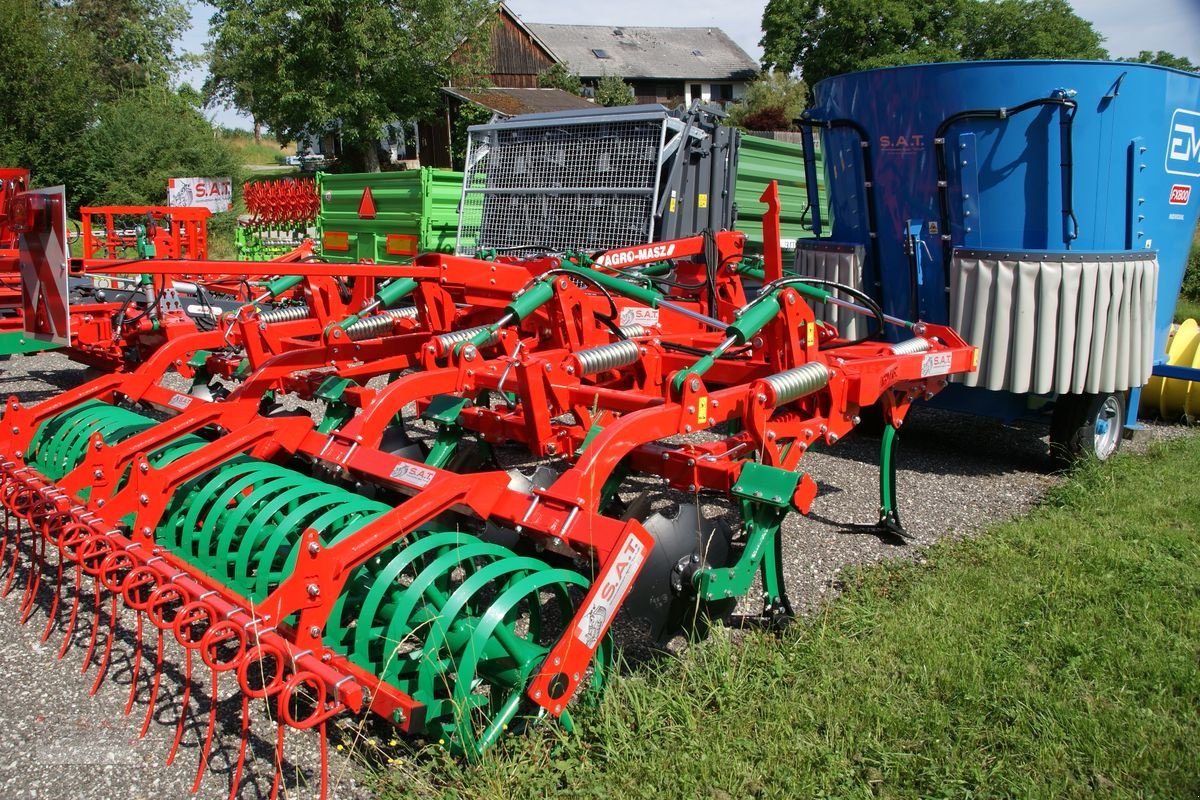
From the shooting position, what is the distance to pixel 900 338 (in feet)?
21.5

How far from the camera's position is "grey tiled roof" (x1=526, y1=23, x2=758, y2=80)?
50.2 metres

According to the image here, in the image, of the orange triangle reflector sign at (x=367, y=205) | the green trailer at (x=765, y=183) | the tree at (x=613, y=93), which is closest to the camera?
the green trailer at (x=765, y=183)

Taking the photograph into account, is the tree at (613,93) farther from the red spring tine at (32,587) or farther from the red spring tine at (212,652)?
the red spring tine at (212,652)

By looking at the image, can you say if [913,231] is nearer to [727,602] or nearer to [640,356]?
[640,356]

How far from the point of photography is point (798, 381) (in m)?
3.84

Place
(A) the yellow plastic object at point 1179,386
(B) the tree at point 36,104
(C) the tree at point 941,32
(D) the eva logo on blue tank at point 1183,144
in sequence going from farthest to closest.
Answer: (C) the tree at point 941,32
(B) the tree at point 36,104
(A) the yellow plastic object at point 1179,386
(D) the eva logo on blue tank at point 1183,144

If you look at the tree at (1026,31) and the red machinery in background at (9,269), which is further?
the tree at (1026,31)

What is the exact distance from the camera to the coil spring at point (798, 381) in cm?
373

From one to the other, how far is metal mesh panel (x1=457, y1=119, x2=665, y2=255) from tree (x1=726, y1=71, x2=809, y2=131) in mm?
30170

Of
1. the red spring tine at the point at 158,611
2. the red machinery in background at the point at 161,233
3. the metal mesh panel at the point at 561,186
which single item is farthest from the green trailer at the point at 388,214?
the red spring tine at the point at 158,611

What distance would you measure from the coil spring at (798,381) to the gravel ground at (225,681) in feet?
3.14

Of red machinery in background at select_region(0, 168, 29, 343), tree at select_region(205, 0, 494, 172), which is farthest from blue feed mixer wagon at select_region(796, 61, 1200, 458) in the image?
tree at select_region(205, 0, 494, 172)

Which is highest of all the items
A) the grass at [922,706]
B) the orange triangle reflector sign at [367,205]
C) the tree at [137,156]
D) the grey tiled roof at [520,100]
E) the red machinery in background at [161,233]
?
the grey tiled roof at [520,100]

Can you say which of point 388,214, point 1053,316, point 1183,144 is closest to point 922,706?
point 1053,316
